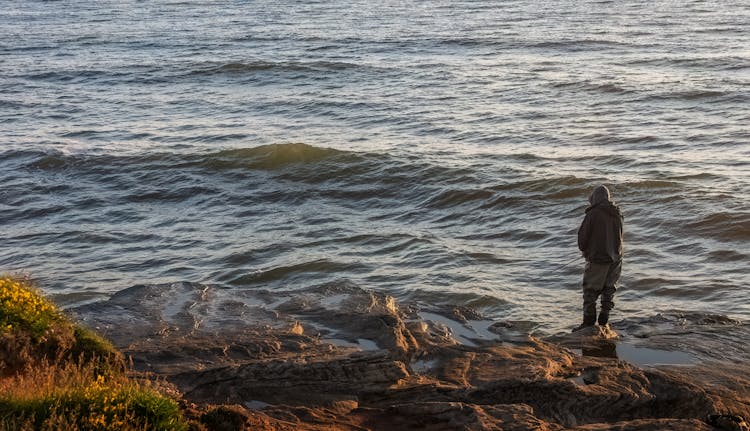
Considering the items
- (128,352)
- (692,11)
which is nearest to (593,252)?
(128,352)

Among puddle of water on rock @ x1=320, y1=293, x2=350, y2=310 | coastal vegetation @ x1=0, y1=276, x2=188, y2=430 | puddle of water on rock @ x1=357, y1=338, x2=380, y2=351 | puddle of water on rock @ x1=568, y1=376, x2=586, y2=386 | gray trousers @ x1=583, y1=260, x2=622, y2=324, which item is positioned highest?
coastal vegetation @ x1=0, y1=276, x2=188, y2=430

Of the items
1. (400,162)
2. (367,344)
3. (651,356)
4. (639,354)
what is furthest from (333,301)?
(400,162)

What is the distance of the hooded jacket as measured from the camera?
12453mm

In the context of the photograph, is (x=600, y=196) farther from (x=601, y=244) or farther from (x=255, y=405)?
(x=255, y=405)

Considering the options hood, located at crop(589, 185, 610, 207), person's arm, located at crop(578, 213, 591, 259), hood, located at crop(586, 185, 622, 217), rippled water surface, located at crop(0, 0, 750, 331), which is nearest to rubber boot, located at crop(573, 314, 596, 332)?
rippled water surface, located at crop(0, 0, 750, 331)

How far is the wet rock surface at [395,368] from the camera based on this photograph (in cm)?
945

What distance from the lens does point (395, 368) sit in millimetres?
10570

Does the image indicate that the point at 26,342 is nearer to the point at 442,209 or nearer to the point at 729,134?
the point at 442,209

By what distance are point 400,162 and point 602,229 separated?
1169cm

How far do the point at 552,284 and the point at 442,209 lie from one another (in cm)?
524

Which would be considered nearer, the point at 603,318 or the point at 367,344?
the point at 367,344

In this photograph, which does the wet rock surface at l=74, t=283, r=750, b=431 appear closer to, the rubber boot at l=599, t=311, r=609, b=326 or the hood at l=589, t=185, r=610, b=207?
the rubber boot at l=599, t=311, r=609, b=326

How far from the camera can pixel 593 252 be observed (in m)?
12.6

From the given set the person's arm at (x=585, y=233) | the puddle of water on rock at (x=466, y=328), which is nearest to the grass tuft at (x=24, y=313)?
the puddle of water on rock at (x=466, y=328)
